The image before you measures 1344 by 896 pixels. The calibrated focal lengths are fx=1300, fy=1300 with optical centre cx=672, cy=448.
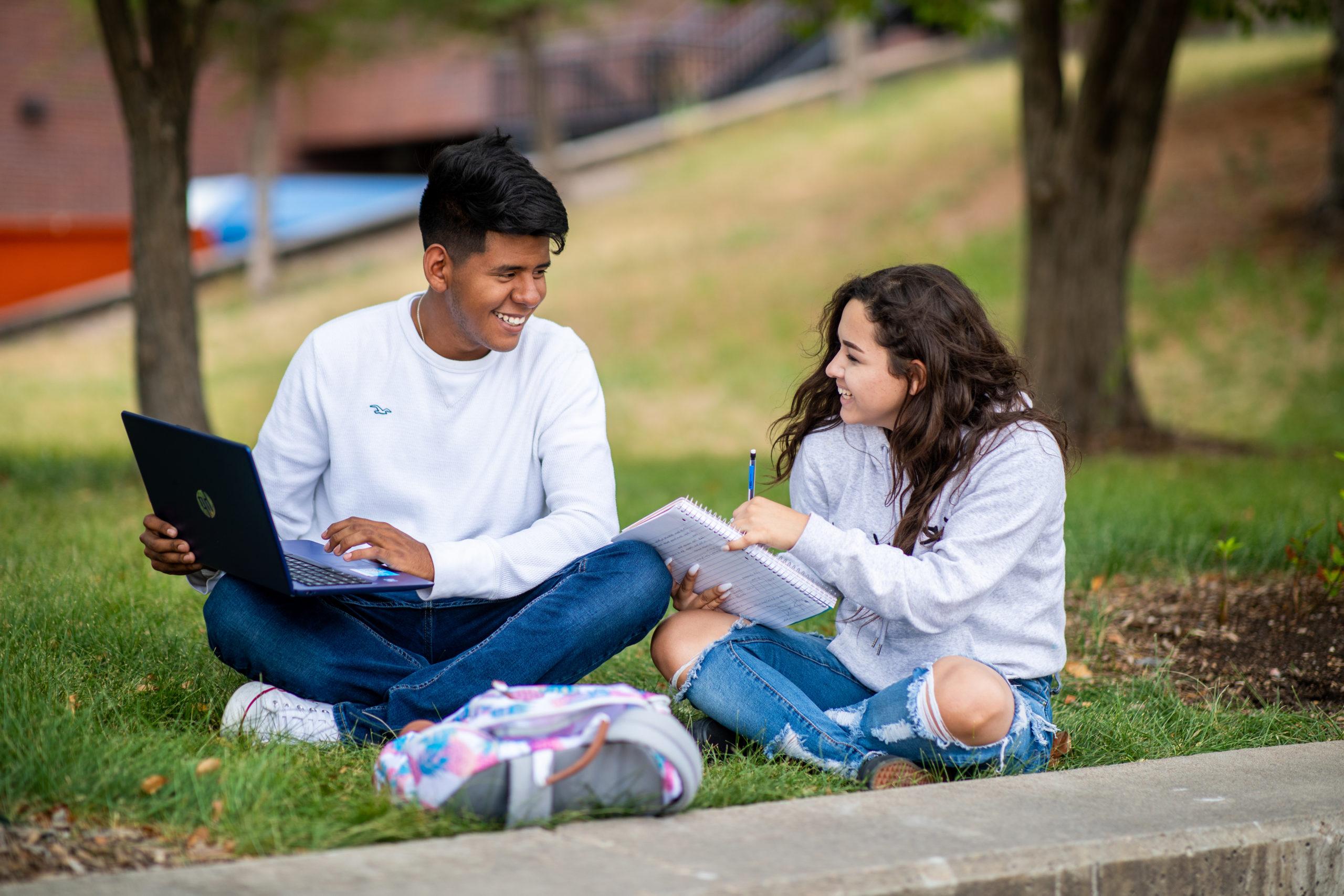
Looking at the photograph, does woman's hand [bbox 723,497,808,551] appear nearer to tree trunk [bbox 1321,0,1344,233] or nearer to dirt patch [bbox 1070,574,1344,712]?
dirt patch [bbox 1070,574,1344,712]

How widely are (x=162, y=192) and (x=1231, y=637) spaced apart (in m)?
5.70

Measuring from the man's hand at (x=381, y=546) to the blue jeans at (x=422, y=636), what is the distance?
233 millimetres

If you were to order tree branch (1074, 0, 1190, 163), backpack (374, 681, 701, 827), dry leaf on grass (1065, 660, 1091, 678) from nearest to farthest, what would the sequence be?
backpack (374, 681, 701, 827) < dry leaf on grass (1065, 660, 1091, 678) < tree branch (1074, 0, 1190, 163)

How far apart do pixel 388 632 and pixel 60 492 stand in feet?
14.3

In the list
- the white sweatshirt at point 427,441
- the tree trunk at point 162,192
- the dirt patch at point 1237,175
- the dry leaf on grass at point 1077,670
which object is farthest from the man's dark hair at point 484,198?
the dirt patch at point 1237,175

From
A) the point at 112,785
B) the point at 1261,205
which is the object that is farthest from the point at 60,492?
the point at 1261,205

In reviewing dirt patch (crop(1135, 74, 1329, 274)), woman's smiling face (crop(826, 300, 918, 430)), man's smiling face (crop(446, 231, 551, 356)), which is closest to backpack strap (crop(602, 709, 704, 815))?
woman's smiling face (crop(826, 300, 918, 430))

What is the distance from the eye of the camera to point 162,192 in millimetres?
7012

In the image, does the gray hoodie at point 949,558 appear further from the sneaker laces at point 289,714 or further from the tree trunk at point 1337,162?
the tree trunk at point 1337,162

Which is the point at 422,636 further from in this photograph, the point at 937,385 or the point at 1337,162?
the point at 1337,162

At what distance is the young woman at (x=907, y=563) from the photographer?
2887mm

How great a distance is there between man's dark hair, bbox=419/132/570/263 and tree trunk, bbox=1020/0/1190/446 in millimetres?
6076

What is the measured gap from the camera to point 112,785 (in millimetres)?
2475

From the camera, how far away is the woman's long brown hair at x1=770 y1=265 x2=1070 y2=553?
3.04 m
